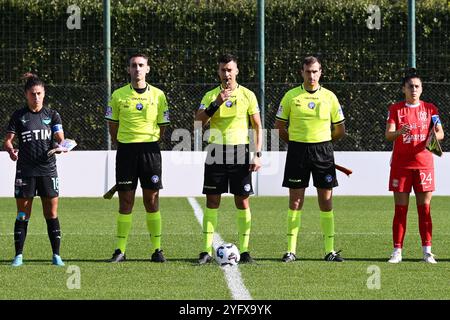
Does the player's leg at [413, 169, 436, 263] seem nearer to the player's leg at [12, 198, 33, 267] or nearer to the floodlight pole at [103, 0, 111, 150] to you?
the player's leg at [12, 198, 33, 267]

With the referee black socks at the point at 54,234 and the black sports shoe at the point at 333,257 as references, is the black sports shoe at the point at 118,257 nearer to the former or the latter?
the referee black socks at the point at 54,234

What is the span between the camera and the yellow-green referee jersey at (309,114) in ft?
36.5

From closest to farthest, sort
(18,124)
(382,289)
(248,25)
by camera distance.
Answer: (382,289)
(18,124)
(248,25)

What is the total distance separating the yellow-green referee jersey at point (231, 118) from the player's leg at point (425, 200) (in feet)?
5.67

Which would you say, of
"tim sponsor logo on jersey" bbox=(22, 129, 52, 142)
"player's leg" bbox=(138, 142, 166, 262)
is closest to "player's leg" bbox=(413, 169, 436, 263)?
"player's leg" bbox=(138, 142, 166, 262)

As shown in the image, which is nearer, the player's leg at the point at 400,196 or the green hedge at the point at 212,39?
the player's leg at the point at 400,196

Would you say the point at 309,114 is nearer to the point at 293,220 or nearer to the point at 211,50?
the point at 293,220

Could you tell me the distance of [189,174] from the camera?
20.2m

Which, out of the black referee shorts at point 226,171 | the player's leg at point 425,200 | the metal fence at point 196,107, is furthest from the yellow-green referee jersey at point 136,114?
the metal fence at point 196,107

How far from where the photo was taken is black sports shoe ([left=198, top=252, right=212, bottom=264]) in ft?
35.3

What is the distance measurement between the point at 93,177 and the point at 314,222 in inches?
224

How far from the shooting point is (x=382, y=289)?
358 inches
